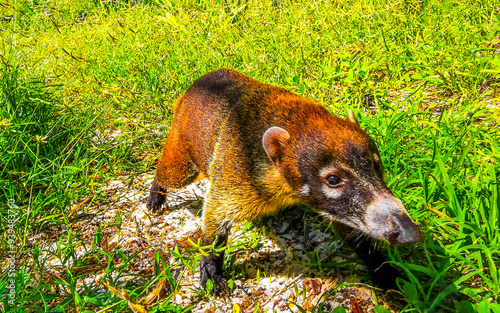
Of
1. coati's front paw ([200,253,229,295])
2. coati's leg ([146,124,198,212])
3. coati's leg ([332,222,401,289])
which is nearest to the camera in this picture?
coati's leg ([332,222,401,289])

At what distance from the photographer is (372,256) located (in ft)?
8.20

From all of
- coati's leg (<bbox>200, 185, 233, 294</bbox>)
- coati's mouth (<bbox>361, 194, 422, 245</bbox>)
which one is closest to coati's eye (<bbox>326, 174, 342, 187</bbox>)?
coati's mouth (<bbox>361, 194, 422, 245</bbox>)

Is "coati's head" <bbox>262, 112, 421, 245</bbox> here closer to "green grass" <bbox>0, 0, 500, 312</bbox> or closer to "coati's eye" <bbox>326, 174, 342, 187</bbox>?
"coati's eye" <bbox>326, 174, 342, 187</bbox>

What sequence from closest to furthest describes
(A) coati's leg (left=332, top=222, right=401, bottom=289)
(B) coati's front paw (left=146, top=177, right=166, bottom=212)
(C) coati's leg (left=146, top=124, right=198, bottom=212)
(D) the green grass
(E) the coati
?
(E) the coati < (D) the green grass < (A) coati's leg (left=332, top=222, right=401, bottom=289) < (C) coati's leg (left=146, top=124, right=198, bottom=212) < (B) coati's front paw (left=146, top=177, right=166, bottom=212)

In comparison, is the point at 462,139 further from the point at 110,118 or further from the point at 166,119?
the point at 110,118

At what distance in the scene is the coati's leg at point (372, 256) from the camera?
2438 millimetres

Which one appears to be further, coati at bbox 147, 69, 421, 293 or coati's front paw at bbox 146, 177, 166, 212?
coati's front paw at bbox 146, 177, 166, 212

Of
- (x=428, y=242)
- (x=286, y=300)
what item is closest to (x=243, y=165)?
(x=286, y=300)

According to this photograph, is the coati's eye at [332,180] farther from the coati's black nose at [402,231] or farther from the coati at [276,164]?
the coati's black nose at [402,231]

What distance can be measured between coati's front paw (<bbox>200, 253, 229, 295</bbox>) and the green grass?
0.17m

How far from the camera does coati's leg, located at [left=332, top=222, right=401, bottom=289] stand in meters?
2.44

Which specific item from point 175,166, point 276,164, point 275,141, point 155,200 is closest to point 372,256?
point 276,164

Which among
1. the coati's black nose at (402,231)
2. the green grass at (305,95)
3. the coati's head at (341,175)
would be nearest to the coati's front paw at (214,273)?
the green grass at (305,95)

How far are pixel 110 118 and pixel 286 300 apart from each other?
3.17 metres
